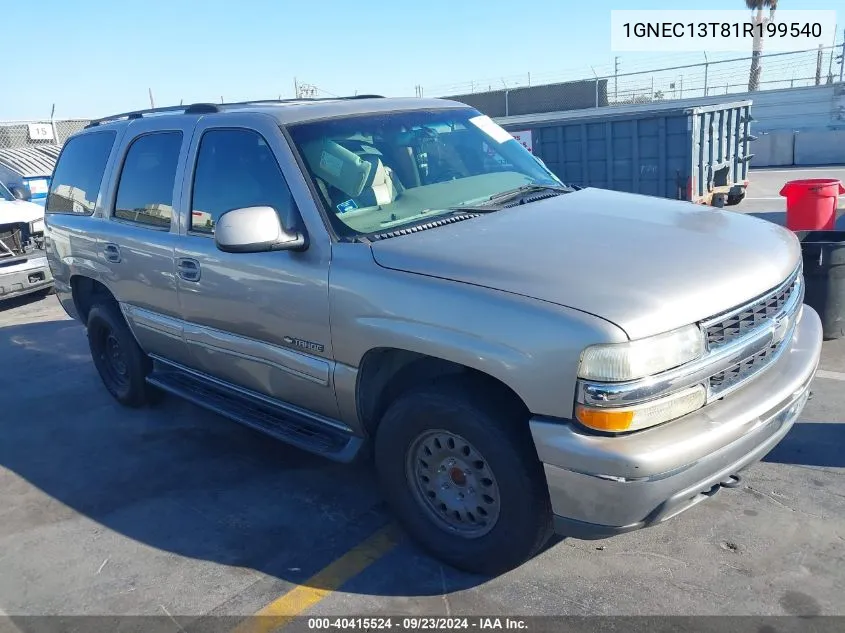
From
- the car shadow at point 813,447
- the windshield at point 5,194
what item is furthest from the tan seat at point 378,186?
the windshield at point 5,194

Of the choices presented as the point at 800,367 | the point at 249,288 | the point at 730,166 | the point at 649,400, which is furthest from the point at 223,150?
the point at 730,166

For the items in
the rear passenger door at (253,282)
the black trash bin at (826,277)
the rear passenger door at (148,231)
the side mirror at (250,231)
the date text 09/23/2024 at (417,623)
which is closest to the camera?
the date text 09/23/2024 at (417,623)

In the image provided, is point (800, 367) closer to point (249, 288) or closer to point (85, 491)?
point (249, 288)

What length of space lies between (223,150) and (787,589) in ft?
11.1

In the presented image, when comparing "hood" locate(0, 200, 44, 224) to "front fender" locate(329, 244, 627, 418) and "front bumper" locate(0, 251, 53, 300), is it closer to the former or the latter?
"front bumper" locate(0, 251, 53, 300)

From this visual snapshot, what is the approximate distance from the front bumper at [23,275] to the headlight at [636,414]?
803 centimetres

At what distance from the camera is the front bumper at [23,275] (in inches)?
343


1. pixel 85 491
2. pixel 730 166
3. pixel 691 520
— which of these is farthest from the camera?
pixel 730 166

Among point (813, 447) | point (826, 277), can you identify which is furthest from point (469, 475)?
point (826, 277)

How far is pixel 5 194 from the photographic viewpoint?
10.0 metres

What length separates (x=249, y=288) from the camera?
A: 145 inches

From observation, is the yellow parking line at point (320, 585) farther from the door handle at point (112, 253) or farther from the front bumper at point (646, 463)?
the door handle at point (112, 253)

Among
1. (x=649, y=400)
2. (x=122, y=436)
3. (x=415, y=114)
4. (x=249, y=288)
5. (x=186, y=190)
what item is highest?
(x=415, y=114)

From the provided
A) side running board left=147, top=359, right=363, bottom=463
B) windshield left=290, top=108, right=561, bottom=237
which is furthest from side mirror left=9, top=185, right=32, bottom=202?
windshield left=290, top=108, right=561, bottom=237
